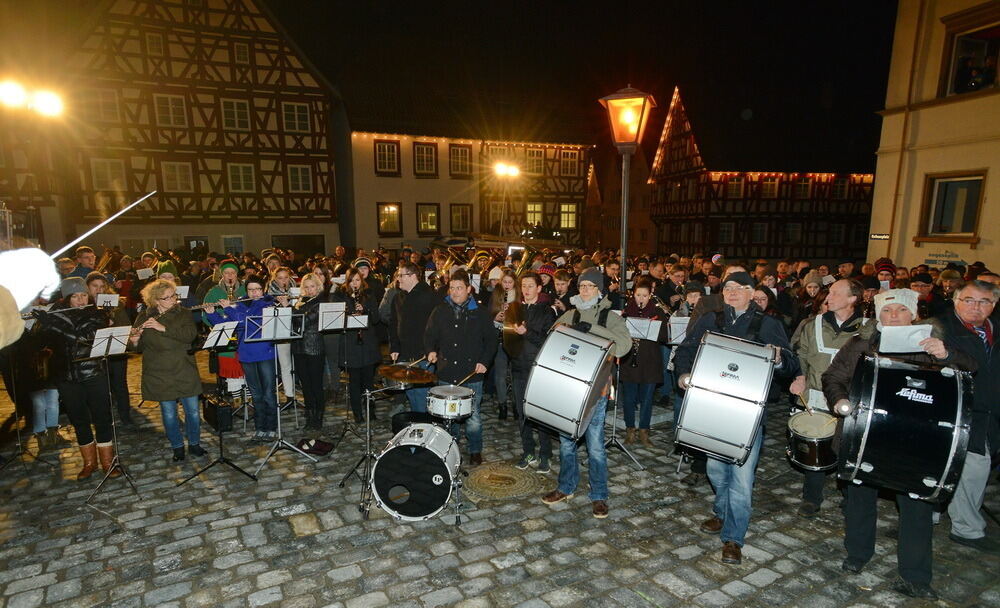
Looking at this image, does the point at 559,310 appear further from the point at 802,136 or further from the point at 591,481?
the point at 802,136

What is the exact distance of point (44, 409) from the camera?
7.38 metres

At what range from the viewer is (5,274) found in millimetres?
2004

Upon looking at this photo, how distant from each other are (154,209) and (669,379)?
27.3 meters

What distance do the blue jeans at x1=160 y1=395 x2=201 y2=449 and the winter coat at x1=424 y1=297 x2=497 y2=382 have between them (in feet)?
10.3

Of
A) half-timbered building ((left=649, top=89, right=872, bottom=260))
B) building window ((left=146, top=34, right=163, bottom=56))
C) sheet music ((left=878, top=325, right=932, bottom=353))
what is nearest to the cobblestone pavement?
sheet music ((left=878, top=325, right=932, bottom=353))

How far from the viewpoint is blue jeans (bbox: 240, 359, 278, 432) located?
24.2 ft

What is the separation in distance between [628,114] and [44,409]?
9.28 metres

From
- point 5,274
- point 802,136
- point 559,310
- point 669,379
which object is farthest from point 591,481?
point 802,136

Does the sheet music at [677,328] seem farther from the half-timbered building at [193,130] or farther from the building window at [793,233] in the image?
the building window at [793,233]

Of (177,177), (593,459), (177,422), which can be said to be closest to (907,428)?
(593,459)

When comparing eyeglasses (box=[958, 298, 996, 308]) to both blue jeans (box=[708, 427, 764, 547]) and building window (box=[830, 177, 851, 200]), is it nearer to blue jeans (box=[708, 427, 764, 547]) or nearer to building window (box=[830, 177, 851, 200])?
blue jeans (box=[708, 427, 764, 547])

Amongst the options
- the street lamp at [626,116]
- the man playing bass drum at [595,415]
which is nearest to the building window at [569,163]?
the street lamp at [626,116]

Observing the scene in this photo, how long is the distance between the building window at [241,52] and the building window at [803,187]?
31.8 m

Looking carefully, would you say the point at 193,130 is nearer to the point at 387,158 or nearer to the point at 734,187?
the point at 387,158
